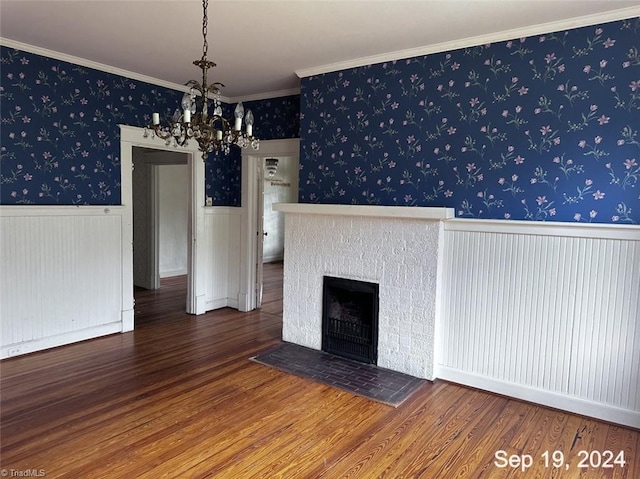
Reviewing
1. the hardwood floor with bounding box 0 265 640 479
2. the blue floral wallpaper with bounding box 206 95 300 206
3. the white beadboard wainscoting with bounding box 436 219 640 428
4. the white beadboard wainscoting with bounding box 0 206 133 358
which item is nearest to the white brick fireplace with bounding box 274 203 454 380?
the white beadboard wainscoting with bounding box 436 219 640 428

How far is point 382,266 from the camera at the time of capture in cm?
391

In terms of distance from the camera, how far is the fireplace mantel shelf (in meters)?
3.49

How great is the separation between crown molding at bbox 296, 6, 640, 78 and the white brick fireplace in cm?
131

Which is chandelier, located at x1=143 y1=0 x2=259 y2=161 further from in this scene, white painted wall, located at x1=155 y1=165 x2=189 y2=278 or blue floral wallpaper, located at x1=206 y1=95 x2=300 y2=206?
white painted wall, located at x1=155 y1=165 x2=189 y2=278

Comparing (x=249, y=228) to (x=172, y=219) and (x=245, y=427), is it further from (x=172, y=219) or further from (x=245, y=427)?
(x=245, y=427)


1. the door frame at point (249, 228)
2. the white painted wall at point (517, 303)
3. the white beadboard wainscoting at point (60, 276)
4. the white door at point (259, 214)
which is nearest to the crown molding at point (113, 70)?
the door frame at point (249, 228)

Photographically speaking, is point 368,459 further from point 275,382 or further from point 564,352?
point 564,352

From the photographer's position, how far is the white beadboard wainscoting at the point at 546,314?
2984mm

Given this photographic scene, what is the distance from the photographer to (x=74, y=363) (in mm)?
3865

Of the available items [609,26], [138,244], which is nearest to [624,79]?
[609,26]

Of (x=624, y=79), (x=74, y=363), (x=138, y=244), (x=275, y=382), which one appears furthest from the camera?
(x=138, y=244)

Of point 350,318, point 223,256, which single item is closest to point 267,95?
point 223,256

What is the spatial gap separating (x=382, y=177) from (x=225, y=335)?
91.0 inches

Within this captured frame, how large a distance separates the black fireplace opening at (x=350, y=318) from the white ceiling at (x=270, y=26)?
203 centimetres
